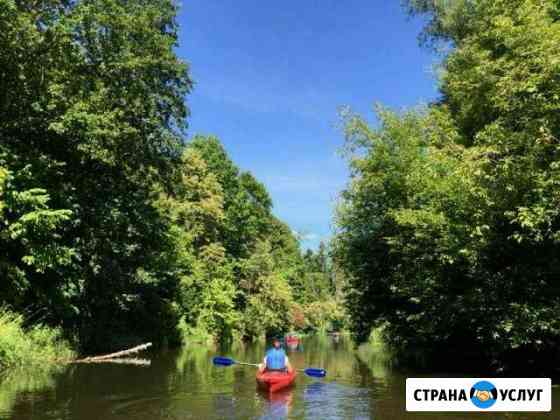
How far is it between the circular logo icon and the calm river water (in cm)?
205

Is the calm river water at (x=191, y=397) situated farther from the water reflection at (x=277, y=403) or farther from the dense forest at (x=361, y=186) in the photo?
the dense forest at (x=361, y=186)

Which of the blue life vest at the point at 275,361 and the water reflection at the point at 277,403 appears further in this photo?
the blue life vest at the point at 275,361

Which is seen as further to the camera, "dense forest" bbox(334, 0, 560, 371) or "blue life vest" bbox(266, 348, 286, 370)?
"blue life vest" bbox(266, 348, 286, 370)

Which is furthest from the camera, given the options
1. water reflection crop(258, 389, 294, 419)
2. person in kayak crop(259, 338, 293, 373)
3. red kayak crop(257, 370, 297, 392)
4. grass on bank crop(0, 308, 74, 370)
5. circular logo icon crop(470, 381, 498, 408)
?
person in kayak crop(259, 338, 293, 373)

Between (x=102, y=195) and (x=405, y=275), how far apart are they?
13145 millimetres

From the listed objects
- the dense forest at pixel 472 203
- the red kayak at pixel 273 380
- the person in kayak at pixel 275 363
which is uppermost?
the dense forest at pixel 472 203

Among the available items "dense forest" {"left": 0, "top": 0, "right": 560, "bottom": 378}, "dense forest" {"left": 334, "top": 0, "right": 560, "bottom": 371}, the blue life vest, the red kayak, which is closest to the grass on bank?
"dense forest" {"left": 0, "top": 0, "right": 560, "bottom": 378}

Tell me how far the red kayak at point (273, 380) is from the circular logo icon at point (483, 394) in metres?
7.44

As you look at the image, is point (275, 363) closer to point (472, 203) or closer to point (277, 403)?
point (277, 403)

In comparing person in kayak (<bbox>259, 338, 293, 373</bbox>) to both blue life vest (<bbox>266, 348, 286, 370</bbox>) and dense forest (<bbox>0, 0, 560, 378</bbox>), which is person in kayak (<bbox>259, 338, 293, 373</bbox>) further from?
dense forest (<bbox>0, 0, 560, 378</bbox>)

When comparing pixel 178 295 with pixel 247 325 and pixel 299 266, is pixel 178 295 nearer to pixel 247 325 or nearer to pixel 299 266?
pixel 247 325

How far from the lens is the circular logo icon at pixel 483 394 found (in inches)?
402

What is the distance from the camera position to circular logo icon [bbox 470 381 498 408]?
10.2m

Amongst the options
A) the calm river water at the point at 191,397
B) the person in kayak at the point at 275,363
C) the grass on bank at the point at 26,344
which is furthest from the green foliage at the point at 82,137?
the person in kayak at the point at 275,363
